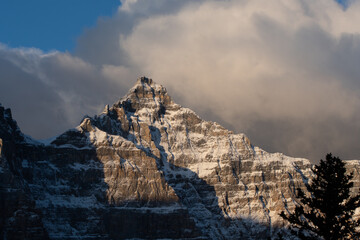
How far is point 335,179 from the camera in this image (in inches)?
3344

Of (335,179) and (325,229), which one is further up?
(335,179)

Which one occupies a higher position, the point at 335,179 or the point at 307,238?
the point at 335,179

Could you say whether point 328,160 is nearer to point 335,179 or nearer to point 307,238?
point 335,179

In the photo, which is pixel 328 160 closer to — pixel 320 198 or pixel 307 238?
pixel 320 198

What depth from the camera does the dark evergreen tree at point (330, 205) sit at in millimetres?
82750

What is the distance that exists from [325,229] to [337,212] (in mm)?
2319

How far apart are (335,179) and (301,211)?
5359 mm

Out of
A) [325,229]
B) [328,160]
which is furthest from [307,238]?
[328,160]

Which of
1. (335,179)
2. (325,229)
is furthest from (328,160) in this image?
(325,229)

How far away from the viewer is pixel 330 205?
84.6m

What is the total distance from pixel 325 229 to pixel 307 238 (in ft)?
9.35

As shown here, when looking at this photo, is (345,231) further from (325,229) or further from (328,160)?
(328,160)

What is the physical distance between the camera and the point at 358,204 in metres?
84.6

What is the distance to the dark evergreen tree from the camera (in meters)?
82.8
